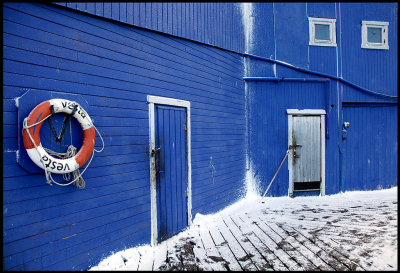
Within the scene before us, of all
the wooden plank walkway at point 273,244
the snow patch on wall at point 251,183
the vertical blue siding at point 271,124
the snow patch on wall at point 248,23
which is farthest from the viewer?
the vertical blue siding at point 271,124

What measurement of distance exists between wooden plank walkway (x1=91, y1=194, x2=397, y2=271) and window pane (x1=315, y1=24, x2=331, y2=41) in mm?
4655

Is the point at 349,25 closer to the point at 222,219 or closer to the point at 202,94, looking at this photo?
the point at 202,94

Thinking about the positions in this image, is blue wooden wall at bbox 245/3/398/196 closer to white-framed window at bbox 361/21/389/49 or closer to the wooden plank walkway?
white-framed window at bbox 361/21/389/49

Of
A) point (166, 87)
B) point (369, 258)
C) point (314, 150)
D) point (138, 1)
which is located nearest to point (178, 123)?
point (166, 87)

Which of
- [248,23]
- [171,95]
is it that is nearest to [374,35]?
[248,23]

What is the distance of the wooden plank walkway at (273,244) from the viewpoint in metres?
3.32

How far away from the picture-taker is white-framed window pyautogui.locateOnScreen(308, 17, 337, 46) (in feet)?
24.3

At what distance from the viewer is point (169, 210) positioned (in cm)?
441

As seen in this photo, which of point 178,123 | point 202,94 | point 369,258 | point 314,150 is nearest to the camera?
point 369,258

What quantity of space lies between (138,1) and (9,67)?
2030 mm

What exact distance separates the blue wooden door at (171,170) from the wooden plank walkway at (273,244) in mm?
268

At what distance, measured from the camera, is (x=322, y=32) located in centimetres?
750

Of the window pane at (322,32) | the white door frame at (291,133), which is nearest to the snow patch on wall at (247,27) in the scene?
the white door frame at (291,133)

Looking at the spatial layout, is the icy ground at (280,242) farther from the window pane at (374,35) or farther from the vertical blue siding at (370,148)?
the window pane at (374,35)
